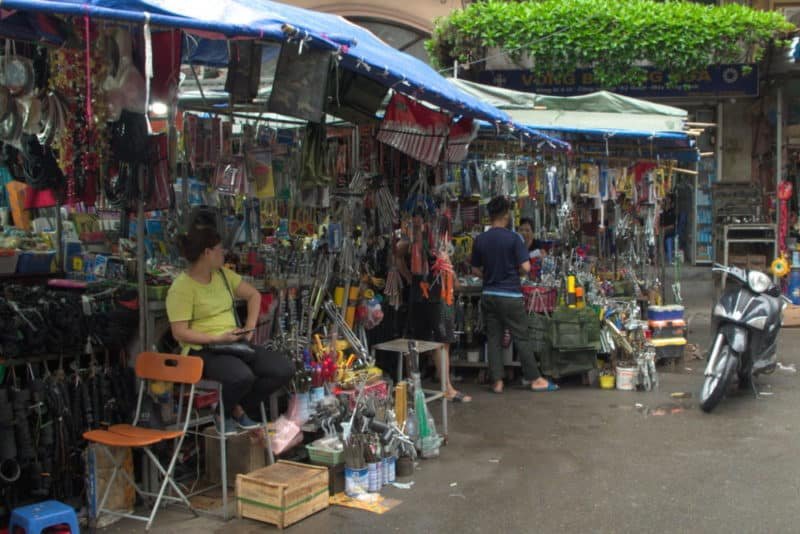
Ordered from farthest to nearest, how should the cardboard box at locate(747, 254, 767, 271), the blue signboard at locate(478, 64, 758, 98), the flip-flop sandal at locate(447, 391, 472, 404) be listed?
the blue signboard at locate(478, 64, 758, 98) → the cardboard box at locate(747, 254, 767, 271) → the flip-flop sandal at locate(447, 391, 472, 404)

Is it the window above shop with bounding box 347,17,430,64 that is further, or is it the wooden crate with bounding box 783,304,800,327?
the window above shop with bounding box 347,17,430,64

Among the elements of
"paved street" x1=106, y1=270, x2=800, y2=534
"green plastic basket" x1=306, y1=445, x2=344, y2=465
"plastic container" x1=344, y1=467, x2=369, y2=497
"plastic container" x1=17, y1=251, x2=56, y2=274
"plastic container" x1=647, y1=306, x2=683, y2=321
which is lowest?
"paved street" x1=106, y1=270, x2=800, y2=534

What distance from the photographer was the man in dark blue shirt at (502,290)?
25.0ft

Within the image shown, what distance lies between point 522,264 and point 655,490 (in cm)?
302

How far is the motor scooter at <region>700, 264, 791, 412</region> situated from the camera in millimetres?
6809

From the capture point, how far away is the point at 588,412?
7.06 m

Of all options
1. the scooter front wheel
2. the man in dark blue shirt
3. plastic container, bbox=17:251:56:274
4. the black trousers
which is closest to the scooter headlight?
the scooter front wheel

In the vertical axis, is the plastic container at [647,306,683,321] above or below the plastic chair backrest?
below

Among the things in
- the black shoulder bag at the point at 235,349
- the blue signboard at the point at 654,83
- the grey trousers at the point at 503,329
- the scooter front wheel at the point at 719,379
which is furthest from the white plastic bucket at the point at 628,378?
the blue signboard at the point at 654,83

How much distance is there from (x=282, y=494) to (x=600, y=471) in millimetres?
2293

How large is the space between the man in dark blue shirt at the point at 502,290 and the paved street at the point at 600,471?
0.32 m

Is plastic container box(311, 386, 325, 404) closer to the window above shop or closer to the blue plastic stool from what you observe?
the blue plastic stool

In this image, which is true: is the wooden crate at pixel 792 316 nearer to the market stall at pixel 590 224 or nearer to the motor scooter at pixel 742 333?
the market stall at pixel 590 224

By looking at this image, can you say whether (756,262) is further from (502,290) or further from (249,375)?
(249,375)
